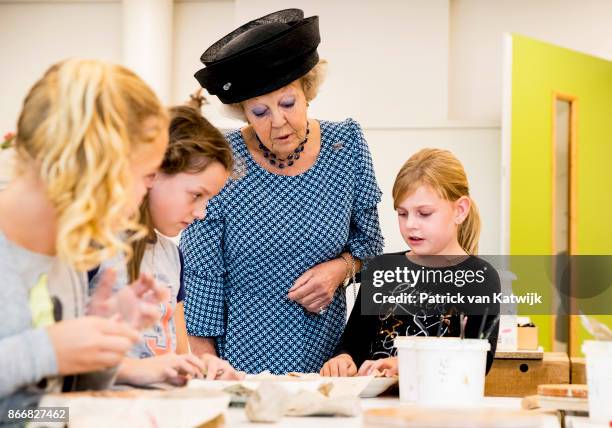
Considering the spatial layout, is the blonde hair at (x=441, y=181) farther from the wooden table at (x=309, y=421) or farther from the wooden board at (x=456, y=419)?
the wooden board at (x=456, y=419)

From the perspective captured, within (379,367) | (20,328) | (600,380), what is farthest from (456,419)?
(379,367)

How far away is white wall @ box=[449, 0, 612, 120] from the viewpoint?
5.12m

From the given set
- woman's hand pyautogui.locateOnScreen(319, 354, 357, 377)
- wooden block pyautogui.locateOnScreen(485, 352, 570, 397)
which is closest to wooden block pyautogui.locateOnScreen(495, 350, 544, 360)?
wooden block pyautogui.locateOnScreen(485, 352, 570, 397)

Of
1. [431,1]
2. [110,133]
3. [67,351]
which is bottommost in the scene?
[67,351]

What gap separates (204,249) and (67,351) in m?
1.22

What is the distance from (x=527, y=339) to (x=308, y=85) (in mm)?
1564

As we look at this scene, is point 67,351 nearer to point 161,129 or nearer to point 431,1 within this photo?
point 161,129

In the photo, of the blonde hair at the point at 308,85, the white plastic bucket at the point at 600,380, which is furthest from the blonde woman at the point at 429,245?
the white plastic bucket at the point at 600,380

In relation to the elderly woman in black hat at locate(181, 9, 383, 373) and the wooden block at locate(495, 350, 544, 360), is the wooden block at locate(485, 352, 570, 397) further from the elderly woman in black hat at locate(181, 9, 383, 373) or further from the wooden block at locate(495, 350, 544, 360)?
the elderly woman in black hat at locate(181, 9, 383, 373)

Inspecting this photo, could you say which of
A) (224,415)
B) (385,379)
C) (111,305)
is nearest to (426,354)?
(385,379)

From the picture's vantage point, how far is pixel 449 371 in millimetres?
1441

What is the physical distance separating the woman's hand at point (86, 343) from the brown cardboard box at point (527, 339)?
252cm

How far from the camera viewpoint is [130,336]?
108 centimetres

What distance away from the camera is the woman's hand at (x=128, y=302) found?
1.15 m
